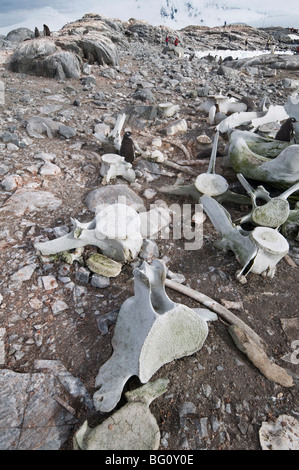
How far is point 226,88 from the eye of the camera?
7770 mm

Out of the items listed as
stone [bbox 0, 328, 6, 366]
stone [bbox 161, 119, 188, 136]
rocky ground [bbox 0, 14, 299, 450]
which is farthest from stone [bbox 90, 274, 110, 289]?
stone [bbox 161, 119, 188, 136]

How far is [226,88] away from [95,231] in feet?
22.9

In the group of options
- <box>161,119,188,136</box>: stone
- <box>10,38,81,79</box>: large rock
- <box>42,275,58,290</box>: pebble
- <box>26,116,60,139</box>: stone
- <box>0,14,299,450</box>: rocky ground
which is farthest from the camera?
<box>10,38,81,79</box>: large rock

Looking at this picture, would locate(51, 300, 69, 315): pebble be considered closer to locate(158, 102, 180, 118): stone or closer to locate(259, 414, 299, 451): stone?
locate(259, 414, 299, 451): stone

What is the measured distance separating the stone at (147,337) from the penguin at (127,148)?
2409 millimetres

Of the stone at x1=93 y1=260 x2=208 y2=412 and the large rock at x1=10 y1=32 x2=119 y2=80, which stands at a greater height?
the large rock at x1=10 y1=32 x2=119 y2=80

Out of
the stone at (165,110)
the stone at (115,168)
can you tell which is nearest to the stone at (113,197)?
the stone at (115,168)

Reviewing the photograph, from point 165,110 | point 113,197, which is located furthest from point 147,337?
point 165,110

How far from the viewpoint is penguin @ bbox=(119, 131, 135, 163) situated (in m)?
3.95

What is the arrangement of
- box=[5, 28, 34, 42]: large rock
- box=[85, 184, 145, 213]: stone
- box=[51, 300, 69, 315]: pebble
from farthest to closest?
box=[5, 28, 34, 42]: large rock < box=[85, 184, 145, 213]: stone < box=[51, 300, 69, 315]: pebble

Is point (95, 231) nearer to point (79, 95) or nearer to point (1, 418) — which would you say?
point (1, 418)

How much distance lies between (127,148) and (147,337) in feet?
9.52

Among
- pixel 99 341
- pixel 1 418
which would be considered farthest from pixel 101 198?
pixel 1 418

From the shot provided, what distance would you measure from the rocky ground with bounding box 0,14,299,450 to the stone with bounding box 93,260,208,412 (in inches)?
4.0
